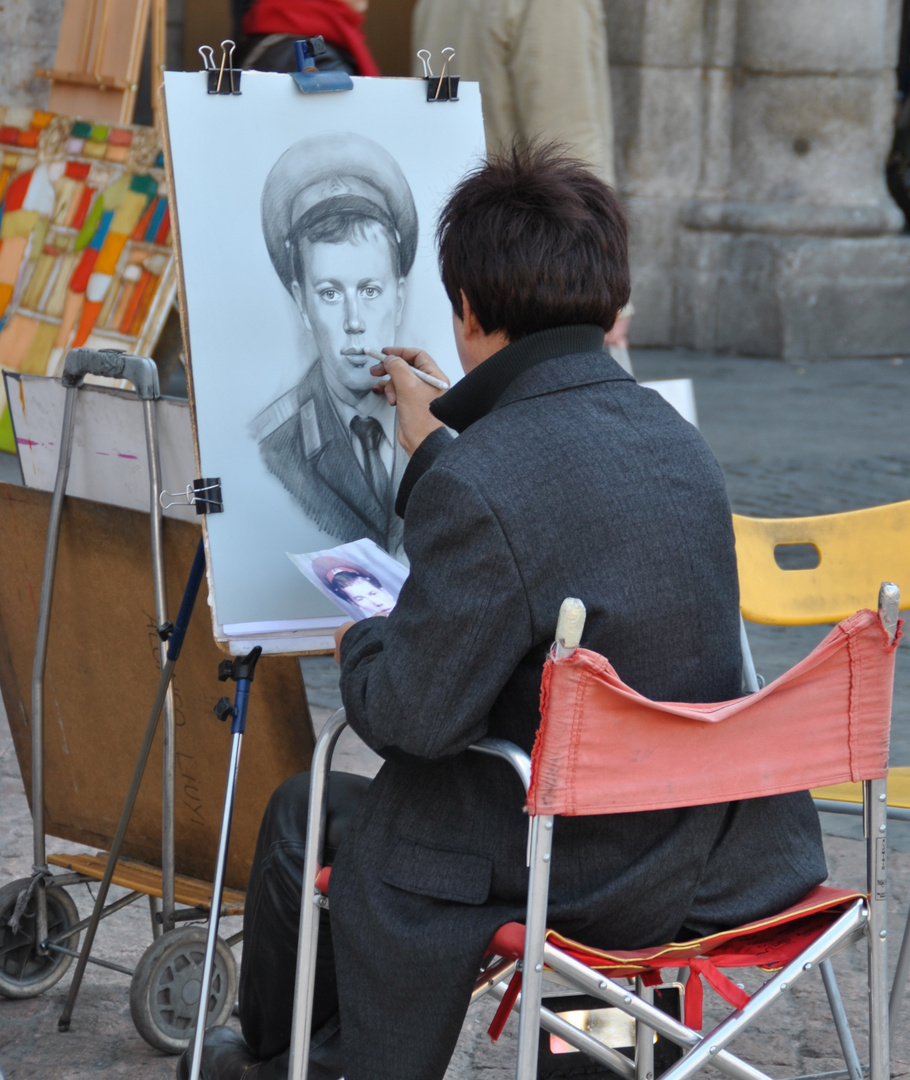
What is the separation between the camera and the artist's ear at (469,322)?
5.92 ft

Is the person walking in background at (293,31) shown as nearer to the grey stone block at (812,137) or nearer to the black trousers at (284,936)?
the black trousers at (284,936)

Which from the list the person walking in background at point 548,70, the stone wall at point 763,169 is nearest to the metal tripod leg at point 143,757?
the person walking in background at point 548,70

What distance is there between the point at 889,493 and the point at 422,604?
4103 mm

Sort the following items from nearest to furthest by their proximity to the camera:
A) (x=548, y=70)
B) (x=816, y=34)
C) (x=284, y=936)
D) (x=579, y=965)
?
(x=579, y=965) → (x=284, y=936) → (x=548, y=70) → (x=816, y=34)

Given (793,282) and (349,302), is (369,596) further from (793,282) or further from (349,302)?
(793,282)

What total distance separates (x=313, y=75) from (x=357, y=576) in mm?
809

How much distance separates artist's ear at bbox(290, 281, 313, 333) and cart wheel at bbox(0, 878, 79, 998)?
1.01m

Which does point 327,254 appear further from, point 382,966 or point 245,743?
point 382,966

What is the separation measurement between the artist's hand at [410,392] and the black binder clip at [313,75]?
41 cm

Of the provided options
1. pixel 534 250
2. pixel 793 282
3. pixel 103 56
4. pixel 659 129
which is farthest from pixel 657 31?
pixel 534 250

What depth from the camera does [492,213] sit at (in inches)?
69.4

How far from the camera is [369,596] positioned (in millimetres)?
2029

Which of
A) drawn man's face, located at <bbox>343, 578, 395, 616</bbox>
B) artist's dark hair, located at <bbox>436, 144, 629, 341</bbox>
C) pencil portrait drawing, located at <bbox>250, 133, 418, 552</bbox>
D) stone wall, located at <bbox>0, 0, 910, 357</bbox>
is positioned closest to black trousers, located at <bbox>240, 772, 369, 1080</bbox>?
drawn man's face, located at <bbox>343, 578, 395, 616</bbox>

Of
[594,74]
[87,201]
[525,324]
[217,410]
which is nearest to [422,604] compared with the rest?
[525,324]
